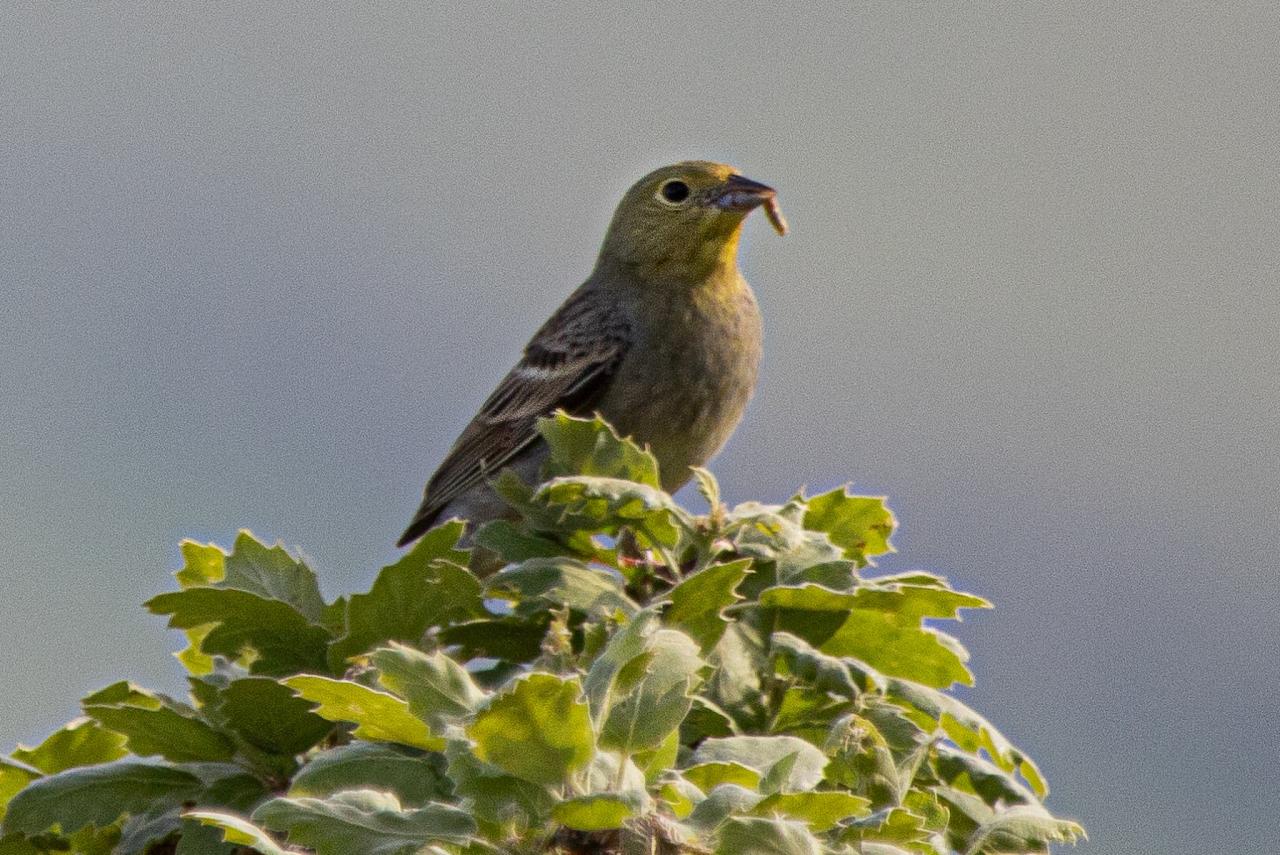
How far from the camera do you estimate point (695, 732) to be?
10.4ft

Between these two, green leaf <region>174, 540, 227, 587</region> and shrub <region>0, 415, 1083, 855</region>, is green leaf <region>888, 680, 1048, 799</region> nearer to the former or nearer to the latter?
shrub <region>0, 415, 1083, 855</region>

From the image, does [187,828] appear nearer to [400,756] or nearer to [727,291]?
[400,756]

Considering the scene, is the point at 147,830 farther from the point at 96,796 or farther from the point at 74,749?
the point at 74,749

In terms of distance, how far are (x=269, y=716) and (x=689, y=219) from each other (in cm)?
539

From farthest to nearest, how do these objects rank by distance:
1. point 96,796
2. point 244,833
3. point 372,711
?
point 96,796 → point 372,711 → point 244,833

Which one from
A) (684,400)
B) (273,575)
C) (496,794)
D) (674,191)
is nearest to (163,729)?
(273,575)

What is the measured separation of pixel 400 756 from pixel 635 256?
5.91 meters

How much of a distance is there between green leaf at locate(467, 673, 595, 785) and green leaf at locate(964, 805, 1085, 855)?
0.99 metres

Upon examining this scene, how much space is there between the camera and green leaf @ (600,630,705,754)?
248 centimetres

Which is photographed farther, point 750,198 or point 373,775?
point 750,198

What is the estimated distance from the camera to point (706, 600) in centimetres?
317

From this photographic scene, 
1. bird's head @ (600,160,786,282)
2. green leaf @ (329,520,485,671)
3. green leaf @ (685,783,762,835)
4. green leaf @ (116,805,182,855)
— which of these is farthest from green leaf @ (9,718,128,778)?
bird's head @ (600,160,786,282)

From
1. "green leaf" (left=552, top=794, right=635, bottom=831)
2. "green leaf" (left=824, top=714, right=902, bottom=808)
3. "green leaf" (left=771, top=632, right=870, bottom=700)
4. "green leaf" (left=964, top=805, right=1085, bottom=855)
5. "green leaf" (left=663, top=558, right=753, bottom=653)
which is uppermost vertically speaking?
"green leaf" (left=663, top=558, right=753, bottom=653)

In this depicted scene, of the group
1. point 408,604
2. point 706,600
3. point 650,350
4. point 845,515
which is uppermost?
point 650,350
